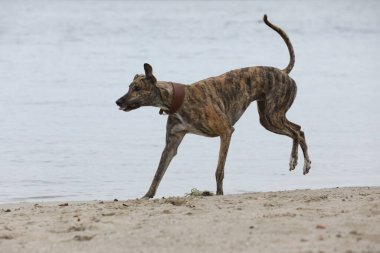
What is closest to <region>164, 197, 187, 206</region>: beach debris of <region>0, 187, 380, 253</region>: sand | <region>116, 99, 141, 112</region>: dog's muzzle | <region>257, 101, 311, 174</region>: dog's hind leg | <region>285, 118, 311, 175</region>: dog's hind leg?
<region>0, 187, 380, 253</region>: sand

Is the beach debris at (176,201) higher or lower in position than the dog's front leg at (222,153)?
lower

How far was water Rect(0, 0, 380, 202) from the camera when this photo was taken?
41.1ft

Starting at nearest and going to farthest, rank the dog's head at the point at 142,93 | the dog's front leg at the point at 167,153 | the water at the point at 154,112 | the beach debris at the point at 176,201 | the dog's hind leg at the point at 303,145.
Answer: the beach debris at the point at 176,201, the dog's head at the point at 142,93, the dog's front leg at the point at 167,153, the dog's hind leg at the point at 303,145, the water at the point at 154,112

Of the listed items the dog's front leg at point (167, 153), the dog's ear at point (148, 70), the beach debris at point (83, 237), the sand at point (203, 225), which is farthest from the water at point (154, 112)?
the beach debris at point (83, 237)

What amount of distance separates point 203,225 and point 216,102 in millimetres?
2687

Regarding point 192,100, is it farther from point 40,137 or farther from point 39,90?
point 39,90

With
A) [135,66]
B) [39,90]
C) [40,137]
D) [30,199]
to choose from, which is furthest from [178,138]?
[135,66]

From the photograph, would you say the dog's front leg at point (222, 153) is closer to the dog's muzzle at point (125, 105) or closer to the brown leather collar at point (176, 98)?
the brown leather collar at point (176, 98)

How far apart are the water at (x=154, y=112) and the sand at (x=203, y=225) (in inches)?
80.2

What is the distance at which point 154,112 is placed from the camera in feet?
60.4

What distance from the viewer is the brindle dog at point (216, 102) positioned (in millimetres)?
10438

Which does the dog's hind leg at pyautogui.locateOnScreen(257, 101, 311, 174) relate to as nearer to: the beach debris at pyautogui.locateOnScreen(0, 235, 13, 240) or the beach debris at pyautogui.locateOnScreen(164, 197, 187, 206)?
the beach debris at pyautogui.locateOnScreen(164, 197, 187, 206)

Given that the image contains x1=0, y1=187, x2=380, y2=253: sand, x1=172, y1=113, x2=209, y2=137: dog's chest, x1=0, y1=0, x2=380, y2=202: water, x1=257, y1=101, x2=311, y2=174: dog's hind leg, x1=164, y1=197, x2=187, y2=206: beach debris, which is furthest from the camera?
x1=0, y1=0, x2=380, y2=202: water

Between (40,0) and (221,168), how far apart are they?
66453 millimetres
